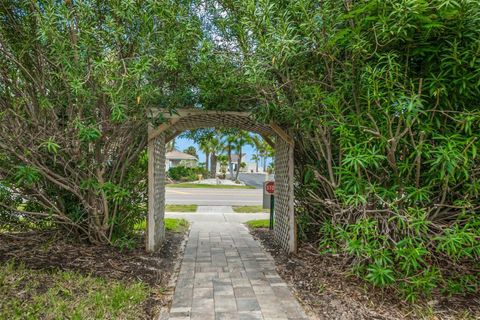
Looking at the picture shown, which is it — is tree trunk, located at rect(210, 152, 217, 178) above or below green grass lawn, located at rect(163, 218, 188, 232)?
above

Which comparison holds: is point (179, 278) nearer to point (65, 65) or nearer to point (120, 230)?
point (120, 230)

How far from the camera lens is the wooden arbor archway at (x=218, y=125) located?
16.8 feet

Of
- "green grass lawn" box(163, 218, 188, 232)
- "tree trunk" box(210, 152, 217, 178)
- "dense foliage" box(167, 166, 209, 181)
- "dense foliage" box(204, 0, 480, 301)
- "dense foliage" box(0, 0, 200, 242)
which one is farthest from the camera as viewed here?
"tree trunk" box(210, 152, 217, 178)

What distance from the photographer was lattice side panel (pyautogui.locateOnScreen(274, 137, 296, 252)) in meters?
5.23

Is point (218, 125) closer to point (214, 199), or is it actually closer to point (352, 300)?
point (352, 300)

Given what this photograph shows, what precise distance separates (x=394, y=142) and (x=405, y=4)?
112 centimetres

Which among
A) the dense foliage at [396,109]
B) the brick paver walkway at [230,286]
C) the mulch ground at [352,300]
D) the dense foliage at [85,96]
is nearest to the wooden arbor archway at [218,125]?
the dense foliage at [85,96]

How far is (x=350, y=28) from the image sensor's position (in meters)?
3.05

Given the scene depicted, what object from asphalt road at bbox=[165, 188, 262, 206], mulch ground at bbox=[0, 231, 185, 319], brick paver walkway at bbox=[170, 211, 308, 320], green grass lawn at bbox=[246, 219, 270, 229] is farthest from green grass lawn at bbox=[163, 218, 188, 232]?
asphalt road at bbox=[165, 188, 262, 206]

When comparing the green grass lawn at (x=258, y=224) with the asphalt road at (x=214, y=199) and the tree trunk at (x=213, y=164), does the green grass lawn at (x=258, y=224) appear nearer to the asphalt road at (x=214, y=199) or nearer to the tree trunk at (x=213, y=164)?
the asphalt road at (x=214, y=199)

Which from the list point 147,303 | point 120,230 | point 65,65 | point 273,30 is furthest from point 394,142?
point 120,230

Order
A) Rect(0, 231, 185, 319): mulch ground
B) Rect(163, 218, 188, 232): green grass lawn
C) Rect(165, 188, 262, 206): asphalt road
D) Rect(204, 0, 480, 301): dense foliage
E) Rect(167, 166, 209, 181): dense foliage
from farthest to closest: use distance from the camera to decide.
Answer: Rect(167, 166, 209, 181): dense foliage
Rect(165, 188, 262, 206): asphalt road
Rect(163, 218, 188, 232): green grass lawn
Rect(0, 231, 185, 319): mulch ground
Rect(204, 0, 480, 301): dense foliage

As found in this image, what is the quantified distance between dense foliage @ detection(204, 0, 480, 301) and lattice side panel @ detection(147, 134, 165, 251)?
2143 millimetres

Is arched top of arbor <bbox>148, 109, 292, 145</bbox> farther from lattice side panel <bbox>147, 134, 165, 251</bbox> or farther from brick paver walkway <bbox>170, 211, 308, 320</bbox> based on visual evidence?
brick paver walkway <bbox>170, 211, 308, 320</bbox>
